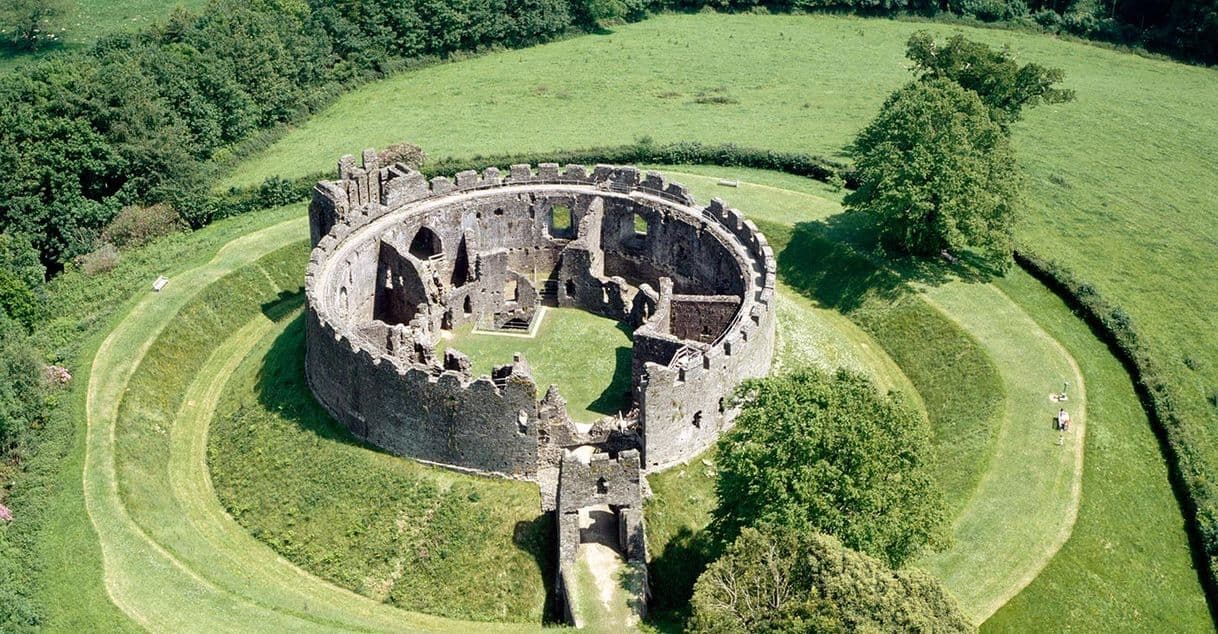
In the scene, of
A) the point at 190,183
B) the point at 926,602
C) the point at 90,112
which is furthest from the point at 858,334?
the point at 90,112

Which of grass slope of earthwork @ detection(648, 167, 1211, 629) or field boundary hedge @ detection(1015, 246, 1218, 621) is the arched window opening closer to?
grass slope of earthwork @ detection(648, 167, 1211, 629)

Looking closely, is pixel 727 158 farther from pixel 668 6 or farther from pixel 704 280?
pixel 668 6

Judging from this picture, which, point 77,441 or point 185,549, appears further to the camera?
point 77,441

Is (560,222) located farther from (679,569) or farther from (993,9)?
(993,9)

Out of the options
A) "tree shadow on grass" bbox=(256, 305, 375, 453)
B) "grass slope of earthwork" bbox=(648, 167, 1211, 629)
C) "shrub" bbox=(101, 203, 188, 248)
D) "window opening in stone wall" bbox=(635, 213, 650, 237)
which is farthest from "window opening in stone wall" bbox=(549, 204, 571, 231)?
"shrub" bbox=(101, 203, 188, 248)

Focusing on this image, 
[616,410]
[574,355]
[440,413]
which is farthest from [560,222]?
[440,413]

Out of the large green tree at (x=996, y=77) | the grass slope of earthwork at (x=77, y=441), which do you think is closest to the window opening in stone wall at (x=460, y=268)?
the grass slope of earthwork at (x=77, y=441)
